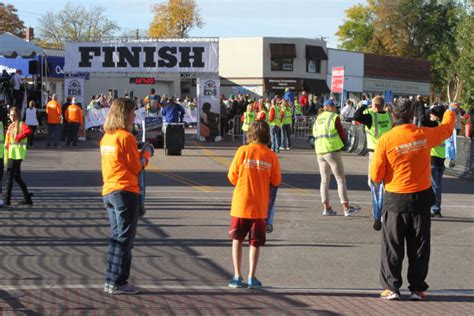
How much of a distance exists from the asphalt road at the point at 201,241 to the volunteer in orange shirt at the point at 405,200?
476mm

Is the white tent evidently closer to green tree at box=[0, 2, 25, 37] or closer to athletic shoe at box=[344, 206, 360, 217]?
athletic shoe at box=[344, 206, 360, 217]

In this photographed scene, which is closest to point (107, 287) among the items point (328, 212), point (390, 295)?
point (390, 295)

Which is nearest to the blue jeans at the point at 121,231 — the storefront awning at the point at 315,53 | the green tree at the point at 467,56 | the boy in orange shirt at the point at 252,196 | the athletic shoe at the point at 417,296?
the boy in orange shirt at the point at 252,196

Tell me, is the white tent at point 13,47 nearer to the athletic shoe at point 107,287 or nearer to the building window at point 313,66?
the athletic shoe at point 107,287

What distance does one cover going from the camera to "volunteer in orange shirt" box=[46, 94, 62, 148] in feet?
97.8

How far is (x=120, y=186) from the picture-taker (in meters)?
7.98

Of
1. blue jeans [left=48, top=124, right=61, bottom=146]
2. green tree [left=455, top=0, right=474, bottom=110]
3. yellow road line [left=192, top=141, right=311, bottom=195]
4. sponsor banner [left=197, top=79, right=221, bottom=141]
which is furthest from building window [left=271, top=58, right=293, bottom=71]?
blue jeans [left=48, top=124, right=61, bottom=146]

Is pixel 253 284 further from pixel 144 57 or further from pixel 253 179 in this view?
pixel 144 57

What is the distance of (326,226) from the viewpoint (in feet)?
42.5

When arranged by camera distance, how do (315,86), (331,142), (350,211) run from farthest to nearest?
(315,86) < (350,211) < (331,142)

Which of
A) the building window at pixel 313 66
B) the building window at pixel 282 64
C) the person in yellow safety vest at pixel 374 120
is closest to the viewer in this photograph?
the person in yellow safety vest at pixel 374 120

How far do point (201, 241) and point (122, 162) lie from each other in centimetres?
359

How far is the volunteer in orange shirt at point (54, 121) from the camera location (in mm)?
29812

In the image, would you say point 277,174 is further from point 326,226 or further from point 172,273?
point 326,226
